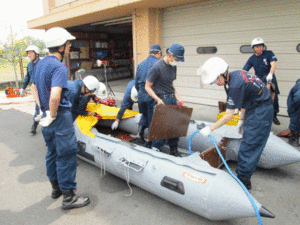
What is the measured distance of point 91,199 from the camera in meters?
2.59

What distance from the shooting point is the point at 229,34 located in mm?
5824

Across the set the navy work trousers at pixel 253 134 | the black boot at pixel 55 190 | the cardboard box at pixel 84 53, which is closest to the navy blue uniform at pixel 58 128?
the black boot at pixel 55 190

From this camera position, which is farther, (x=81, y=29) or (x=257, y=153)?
(x=81, y=29)

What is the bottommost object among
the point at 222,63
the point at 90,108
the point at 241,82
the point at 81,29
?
the point at 90,108

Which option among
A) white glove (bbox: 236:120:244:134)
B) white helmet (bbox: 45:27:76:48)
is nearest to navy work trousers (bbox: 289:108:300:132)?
white glove (bbox: 236:120:244:134)

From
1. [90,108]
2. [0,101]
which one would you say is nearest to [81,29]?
[0,101]

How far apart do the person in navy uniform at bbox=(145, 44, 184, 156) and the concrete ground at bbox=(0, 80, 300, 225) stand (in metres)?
0.91

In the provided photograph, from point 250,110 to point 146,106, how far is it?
1.59 meters

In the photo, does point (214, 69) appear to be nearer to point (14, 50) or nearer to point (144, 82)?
point (144, 82)

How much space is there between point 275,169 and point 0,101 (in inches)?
345

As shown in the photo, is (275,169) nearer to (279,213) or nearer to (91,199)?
(279,213)

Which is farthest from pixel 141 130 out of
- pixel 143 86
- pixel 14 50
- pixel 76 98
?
pixel 14 50

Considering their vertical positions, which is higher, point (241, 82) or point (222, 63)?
point (222, 63)

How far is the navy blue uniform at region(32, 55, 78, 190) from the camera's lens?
207cm
